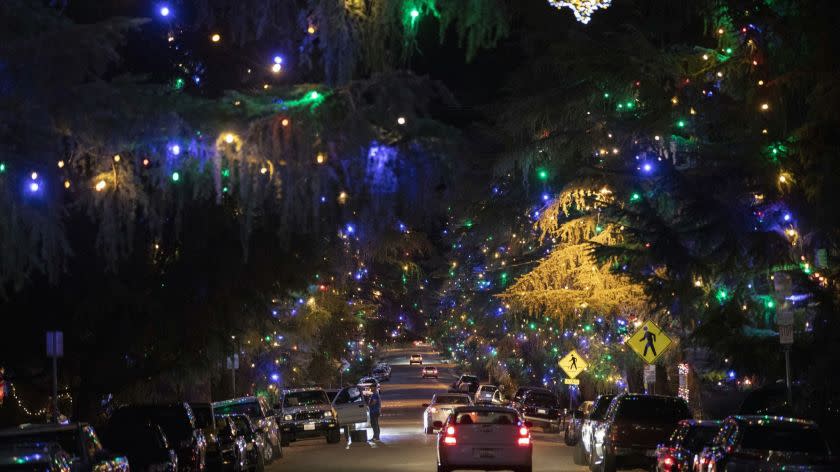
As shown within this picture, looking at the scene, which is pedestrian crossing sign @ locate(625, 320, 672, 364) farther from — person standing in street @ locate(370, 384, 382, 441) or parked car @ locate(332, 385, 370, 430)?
parked car @ locate(332, 385, 370, 430)

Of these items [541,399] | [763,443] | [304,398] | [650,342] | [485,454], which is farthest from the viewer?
[541,399]

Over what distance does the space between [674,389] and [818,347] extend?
16506 mm

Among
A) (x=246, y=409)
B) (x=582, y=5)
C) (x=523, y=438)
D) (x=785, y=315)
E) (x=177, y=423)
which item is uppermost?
(x=582, y=5)

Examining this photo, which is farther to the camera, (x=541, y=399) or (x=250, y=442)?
(x=541, y=399)

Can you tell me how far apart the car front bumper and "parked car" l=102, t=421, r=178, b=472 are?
18.2 metres

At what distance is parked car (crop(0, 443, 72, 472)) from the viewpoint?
40.0 ft

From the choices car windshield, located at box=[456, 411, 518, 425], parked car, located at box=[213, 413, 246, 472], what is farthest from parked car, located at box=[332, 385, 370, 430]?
car windshield, located at box=[456, 411, 518, 425]

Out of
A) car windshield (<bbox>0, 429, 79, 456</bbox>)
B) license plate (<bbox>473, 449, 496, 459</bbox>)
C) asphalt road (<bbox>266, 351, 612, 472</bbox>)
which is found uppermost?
car windshield (<bbox>0, 429, 79, 456</bbox>)

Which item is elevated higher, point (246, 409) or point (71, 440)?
point (71, 440)

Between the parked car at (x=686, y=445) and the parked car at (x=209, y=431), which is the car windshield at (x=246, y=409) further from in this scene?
the parked car at (x=686, y=445)

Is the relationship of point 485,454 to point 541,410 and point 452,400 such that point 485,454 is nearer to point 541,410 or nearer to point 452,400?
point 452,400

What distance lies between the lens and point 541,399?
47781 mm

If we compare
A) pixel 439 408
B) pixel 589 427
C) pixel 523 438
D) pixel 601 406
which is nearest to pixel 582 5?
pixel 523 438

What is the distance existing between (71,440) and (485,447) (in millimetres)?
9973
